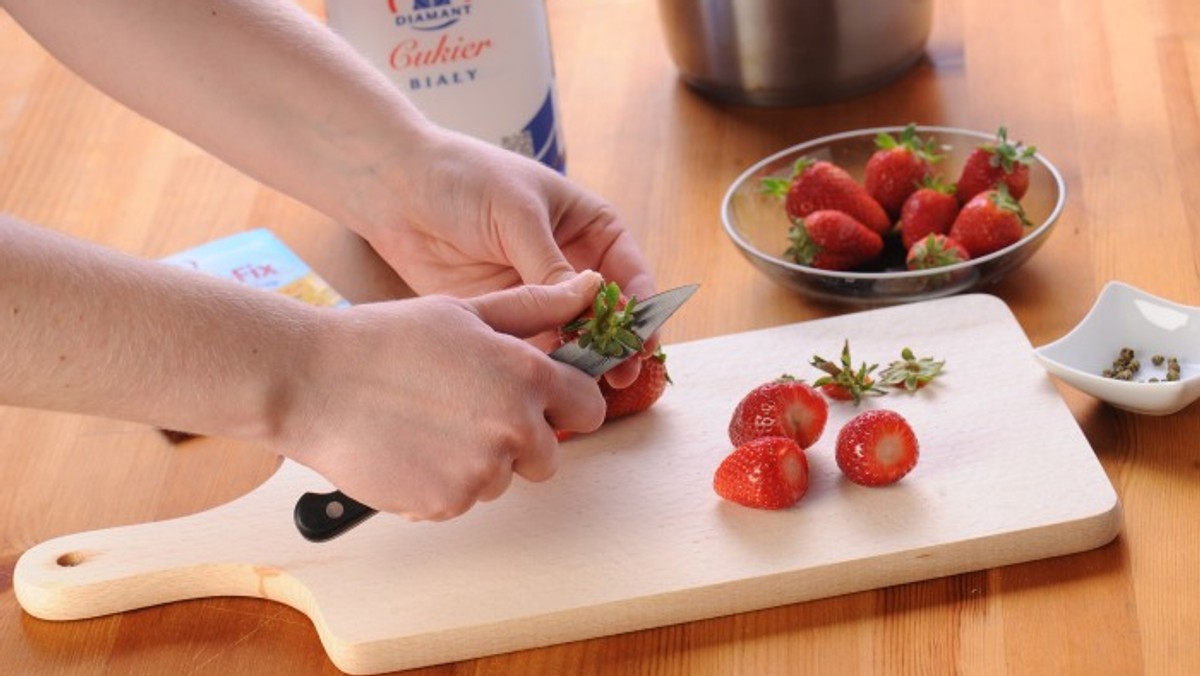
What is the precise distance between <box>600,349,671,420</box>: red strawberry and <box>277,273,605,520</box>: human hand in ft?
0.55

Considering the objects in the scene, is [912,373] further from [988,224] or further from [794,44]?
[794,44]

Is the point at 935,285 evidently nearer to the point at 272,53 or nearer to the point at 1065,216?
the point at 1065,216

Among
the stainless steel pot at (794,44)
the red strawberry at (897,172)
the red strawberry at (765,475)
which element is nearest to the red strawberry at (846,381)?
the red strawberry at (765,475)

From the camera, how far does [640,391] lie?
1.40 m

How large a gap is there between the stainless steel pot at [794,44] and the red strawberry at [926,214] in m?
0.31

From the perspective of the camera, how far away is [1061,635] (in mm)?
1176

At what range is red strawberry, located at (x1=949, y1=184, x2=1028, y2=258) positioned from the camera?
1.51 metres

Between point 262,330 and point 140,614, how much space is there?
0.29m

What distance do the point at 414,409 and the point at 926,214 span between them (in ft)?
1.83

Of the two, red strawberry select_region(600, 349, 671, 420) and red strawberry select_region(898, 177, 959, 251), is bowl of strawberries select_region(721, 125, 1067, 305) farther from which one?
red strawberry select_region(600, 349, 671, 420)

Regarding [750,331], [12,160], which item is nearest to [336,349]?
[750,331]

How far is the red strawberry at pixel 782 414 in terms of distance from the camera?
4.36 ft

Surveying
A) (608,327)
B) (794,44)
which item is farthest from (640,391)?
(794,44)

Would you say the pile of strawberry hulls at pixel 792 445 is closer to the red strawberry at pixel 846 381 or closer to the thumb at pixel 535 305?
the red strawberry at pixel 846 381
